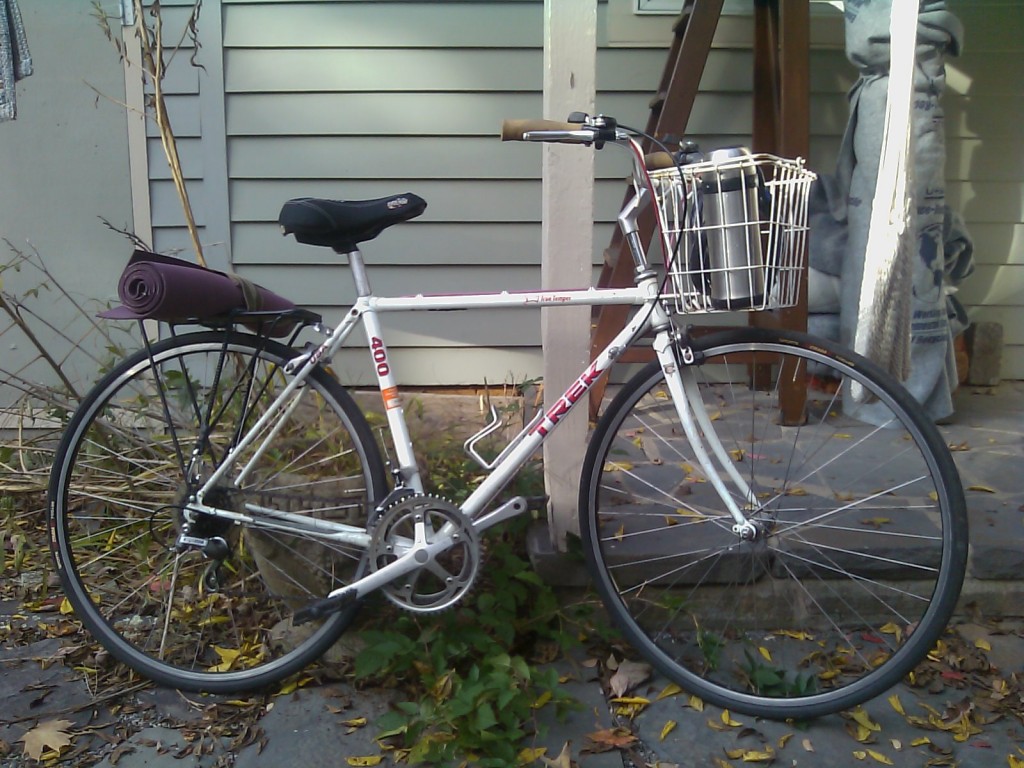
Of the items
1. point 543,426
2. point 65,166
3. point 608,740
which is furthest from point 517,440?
point 65,166

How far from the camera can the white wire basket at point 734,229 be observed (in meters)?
1.66

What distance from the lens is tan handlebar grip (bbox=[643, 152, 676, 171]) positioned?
181cm

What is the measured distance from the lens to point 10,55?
8.76 feet

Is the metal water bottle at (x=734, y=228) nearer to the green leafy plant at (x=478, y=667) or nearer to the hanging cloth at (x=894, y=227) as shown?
the hanging cloth at (x=894, y=227)

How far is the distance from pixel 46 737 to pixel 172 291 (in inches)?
41.4

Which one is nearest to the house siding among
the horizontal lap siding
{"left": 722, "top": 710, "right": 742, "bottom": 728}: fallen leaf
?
the horizontal lap siding

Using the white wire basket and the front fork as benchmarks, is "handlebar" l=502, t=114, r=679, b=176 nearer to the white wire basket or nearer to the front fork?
the white wire basket

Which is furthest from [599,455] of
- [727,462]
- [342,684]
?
[342,684]

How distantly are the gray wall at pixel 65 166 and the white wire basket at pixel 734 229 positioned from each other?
2.74m

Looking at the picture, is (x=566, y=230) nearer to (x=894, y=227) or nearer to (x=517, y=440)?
(x=517, y=440)

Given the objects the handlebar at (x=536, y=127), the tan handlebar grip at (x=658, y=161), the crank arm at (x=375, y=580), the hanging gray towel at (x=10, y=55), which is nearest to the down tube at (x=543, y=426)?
the crank arm at (x=375, y=580)

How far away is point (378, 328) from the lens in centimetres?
196

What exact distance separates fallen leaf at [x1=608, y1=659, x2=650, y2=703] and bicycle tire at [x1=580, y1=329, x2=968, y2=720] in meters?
0.07

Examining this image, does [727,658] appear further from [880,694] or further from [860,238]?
[860,238]
